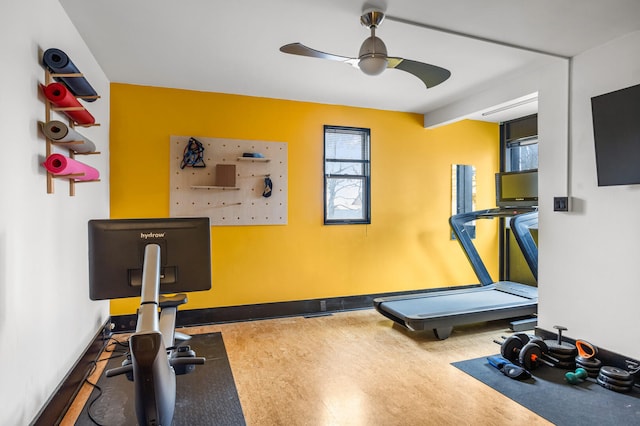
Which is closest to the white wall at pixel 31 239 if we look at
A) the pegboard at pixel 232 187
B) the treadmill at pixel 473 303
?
the pegboard at pixel 232 187

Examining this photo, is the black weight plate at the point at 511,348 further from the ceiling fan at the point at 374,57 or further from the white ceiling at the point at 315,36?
the white ceiling at the point at 315,36

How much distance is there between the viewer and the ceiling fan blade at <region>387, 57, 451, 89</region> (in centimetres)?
245

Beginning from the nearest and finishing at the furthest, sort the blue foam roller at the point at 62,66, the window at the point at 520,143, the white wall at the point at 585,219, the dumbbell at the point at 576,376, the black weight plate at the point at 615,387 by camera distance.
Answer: the blue foam roller at the point at 62,66 < the black weight plate at the point at 615,387 < the dumbbell at the point at 576,376 < the white wall at the point at 585,219 < the window at the point at 520,143

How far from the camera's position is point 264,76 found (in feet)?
12.1

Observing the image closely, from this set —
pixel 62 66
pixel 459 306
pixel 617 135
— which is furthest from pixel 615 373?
pixel 62 66

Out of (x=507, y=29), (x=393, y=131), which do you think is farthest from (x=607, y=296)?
(x=393, y=131)

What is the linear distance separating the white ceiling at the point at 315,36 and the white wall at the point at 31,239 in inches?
18.1

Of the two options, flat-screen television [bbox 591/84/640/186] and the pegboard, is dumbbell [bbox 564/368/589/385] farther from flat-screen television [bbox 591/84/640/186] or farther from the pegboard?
the pegboard

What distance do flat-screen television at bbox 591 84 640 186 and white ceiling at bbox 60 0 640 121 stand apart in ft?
1.75

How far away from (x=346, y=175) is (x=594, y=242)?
2.70m

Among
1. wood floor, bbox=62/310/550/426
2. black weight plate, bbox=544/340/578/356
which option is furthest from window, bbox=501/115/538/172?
black weight plate, bbox=544/340/578/356

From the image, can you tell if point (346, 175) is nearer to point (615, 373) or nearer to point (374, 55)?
point (374, 55)

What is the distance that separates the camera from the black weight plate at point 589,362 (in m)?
2.83

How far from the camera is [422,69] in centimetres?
258
